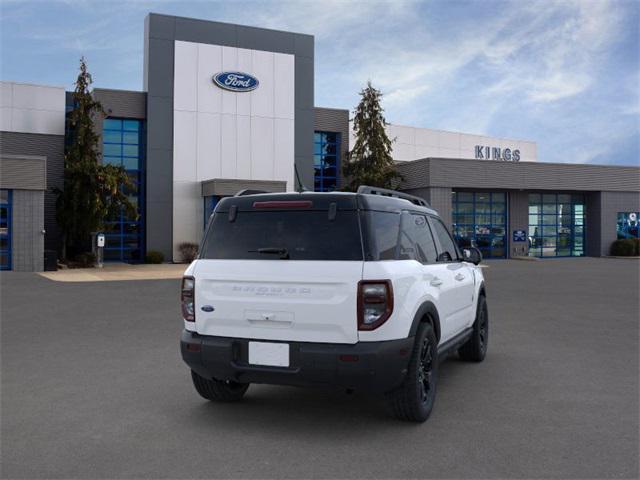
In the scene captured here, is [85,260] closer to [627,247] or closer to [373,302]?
[373,302]

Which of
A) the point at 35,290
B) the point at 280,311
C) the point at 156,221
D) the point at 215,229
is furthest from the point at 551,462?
the point at 156,221

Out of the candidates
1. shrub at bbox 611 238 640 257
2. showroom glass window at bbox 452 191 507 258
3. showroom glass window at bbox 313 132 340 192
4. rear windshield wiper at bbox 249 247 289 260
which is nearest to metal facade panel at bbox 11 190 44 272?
showroom glass window at bbox 313 132 340 192

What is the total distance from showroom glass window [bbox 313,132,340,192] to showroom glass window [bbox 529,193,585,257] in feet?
36.3

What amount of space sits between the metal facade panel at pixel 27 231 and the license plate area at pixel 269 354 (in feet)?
71.8

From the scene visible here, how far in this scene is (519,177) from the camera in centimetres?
3303

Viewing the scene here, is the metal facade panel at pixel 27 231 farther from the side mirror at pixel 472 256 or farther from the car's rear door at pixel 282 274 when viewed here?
the car's rear door at pixel 282 274

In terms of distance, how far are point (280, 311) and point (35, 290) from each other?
44.9ft

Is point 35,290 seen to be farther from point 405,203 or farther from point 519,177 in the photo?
point 519,177

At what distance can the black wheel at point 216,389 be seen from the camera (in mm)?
5465

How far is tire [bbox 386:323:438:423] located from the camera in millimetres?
4887

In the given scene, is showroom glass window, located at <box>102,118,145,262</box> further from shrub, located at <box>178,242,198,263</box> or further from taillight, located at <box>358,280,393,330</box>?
taillight, located at <box>358,280,393,330</box>

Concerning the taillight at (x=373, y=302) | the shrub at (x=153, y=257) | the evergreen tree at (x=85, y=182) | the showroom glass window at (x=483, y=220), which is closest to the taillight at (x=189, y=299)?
the taillight at (x=373, y=302)

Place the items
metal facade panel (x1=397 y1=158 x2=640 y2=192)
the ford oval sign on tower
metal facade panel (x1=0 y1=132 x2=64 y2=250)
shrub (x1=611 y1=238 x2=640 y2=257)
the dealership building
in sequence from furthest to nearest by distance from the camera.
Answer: shrub (x1=611 y1=238 x2=640 y2=257)
metal facade panel (x1=397 y1=158 x2=640 y2=192)
the ford oval sign on tower
the dealership building
metal facade panel (x1=0 y1=132 x2=64 y2=250)

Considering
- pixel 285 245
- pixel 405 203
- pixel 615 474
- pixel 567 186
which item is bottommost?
pixel 615 474
